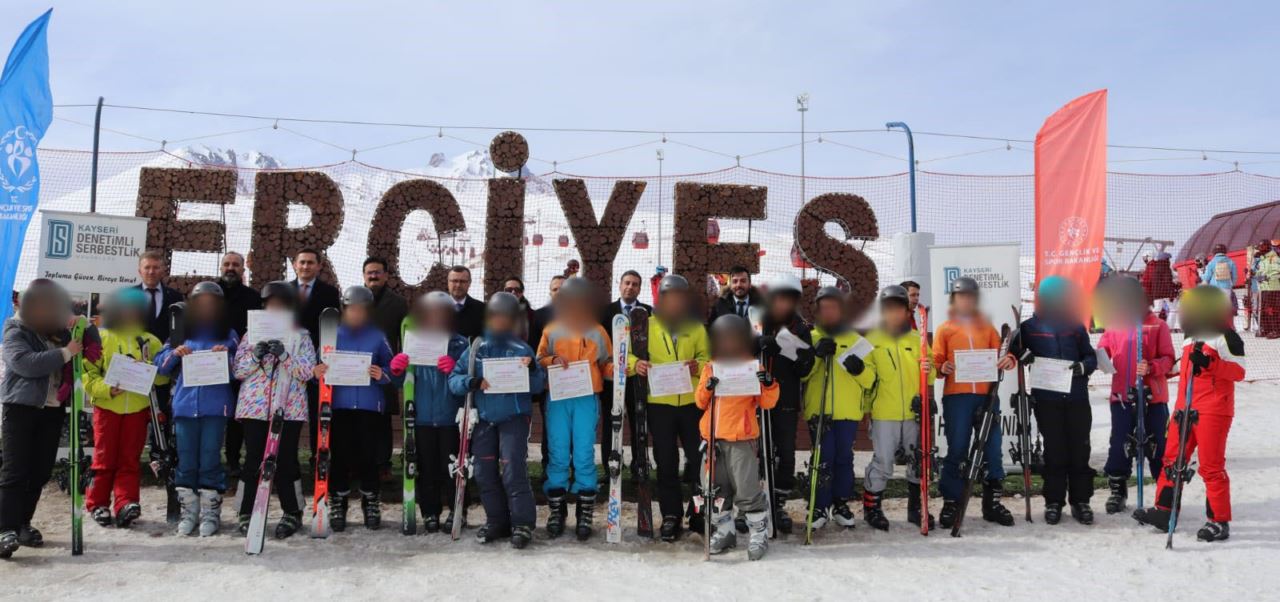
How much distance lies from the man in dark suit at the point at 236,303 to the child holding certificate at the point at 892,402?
508cm

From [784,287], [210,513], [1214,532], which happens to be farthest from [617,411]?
[1214,532]

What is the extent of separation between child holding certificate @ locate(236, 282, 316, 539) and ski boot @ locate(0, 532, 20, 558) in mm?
1278

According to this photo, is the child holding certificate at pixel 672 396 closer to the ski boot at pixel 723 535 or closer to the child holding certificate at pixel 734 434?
the child holding certificate at pixel 734 434

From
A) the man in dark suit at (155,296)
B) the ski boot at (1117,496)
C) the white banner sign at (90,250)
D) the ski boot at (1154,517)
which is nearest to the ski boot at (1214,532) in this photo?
the ski boot at (1154,517)

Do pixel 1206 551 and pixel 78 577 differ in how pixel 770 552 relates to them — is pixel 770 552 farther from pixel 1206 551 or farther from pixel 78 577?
pixel 78 577

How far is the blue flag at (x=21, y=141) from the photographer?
8.66 m

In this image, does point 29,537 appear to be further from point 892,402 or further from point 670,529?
point 892,402

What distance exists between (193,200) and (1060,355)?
8.74m

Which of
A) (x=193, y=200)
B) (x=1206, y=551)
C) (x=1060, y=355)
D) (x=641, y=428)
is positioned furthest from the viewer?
(x=193, y=200)

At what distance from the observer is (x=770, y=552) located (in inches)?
209

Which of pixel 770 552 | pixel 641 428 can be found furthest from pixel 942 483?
pixel 641 428

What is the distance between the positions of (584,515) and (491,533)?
26.1 inches

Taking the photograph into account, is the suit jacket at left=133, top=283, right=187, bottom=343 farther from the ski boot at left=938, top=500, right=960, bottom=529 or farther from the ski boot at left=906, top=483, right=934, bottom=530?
the ski boot at left=938, top=500, right=960, bottom=529

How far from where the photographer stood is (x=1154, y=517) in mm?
5688
